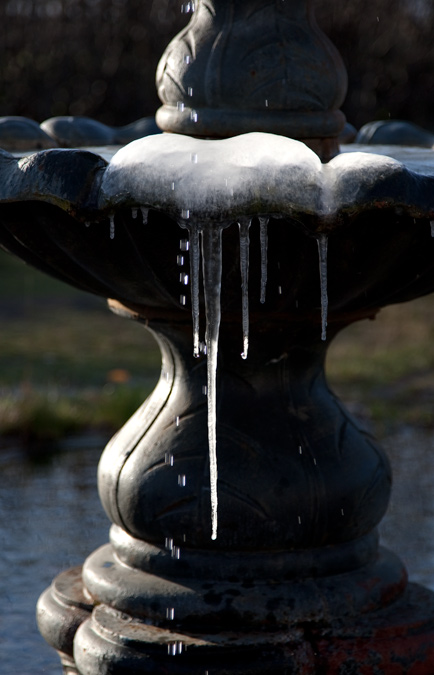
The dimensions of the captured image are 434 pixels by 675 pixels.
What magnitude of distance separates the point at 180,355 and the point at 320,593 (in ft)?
2.19

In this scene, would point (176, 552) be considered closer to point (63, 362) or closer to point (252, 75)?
point (252, 75)

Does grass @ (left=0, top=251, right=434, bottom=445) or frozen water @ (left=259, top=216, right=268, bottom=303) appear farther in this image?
grass @ (left=0, top=251, right=434, bottom=445)

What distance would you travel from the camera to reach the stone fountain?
2.15 m

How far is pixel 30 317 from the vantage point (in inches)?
297

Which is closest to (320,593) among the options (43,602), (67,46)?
(43,602)

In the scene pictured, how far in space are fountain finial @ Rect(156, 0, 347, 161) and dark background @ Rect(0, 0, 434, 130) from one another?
8241mm

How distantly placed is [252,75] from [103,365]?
13.0 feet

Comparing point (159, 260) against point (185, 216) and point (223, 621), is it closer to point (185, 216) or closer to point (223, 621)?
point (185, 216)

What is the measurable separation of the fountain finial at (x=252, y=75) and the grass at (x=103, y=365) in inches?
102

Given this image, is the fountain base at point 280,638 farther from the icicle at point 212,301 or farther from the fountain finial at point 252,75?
the fountain finial at point 252,75

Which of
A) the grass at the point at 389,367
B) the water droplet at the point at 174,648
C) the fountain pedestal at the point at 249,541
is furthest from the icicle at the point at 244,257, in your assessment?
the grass at the point at 389,367

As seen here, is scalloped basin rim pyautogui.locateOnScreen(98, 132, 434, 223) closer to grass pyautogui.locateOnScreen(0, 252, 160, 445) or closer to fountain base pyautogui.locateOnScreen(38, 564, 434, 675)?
fountain base pyautogui.locateOnScreen(38, 564, 434, 675)

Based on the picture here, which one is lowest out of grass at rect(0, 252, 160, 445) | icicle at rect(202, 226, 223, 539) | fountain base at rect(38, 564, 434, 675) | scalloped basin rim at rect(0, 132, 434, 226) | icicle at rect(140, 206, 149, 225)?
grass at rect(0, 252, 160, 445)

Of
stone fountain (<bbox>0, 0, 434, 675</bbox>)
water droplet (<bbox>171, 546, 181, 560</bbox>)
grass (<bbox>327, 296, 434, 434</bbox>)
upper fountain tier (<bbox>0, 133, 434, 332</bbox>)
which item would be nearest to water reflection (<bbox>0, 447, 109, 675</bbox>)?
stone fountain (<bbox>0, 0, 434, 675</bbox>)
